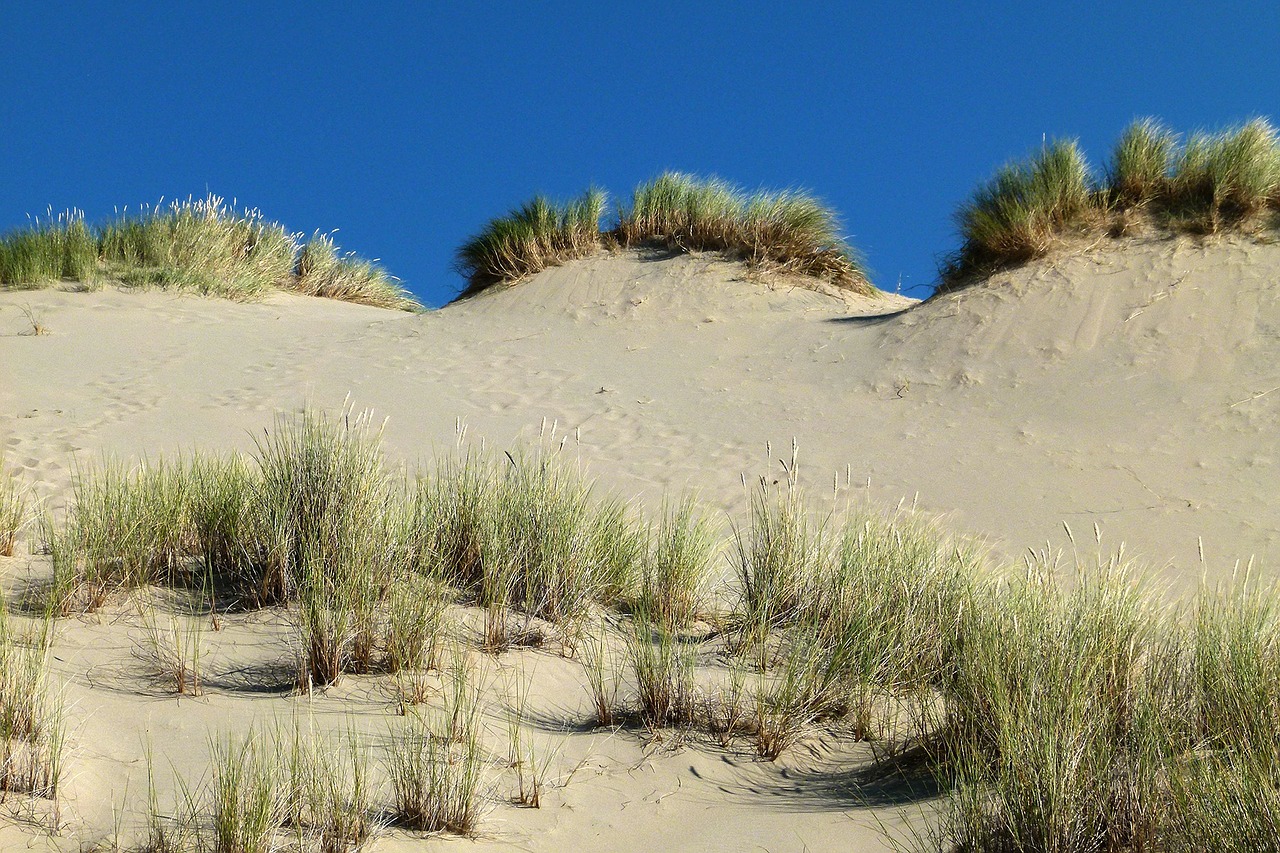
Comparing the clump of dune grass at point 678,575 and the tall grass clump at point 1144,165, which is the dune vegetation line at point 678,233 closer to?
the tall grass clump at point 1144,165

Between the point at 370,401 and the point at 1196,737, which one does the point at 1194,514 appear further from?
the point at 370,401

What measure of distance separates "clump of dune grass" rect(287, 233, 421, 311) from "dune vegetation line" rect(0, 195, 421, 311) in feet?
0.07

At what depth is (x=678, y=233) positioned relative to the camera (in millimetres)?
14047

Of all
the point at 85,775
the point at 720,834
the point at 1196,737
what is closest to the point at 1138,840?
the point at 1196,737

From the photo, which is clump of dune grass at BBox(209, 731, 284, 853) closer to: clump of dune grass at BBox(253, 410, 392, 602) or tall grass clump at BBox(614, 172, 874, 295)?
clump of dune grass at BBox(253, 410, 392, 602)

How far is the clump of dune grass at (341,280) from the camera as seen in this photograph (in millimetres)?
17484

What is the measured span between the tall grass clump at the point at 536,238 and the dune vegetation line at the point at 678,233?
14 mm

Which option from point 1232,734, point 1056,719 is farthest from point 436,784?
point 1232,734

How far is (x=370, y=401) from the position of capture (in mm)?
10203

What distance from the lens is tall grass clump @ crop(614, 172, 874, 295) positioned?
13.6 meters

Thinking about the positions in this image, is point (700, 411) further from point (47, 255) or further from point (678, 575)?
point (47, 255)

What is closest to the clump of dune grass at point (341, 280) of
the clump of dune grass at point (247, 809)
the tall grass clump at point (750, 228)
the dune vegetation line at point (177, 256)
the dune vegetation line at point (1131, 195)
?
the dune vegetation line at point (177, 256)

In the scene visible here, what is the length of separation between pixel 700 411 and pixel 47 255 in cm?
982

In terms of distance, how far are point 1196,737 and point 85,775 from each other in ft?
10.7
